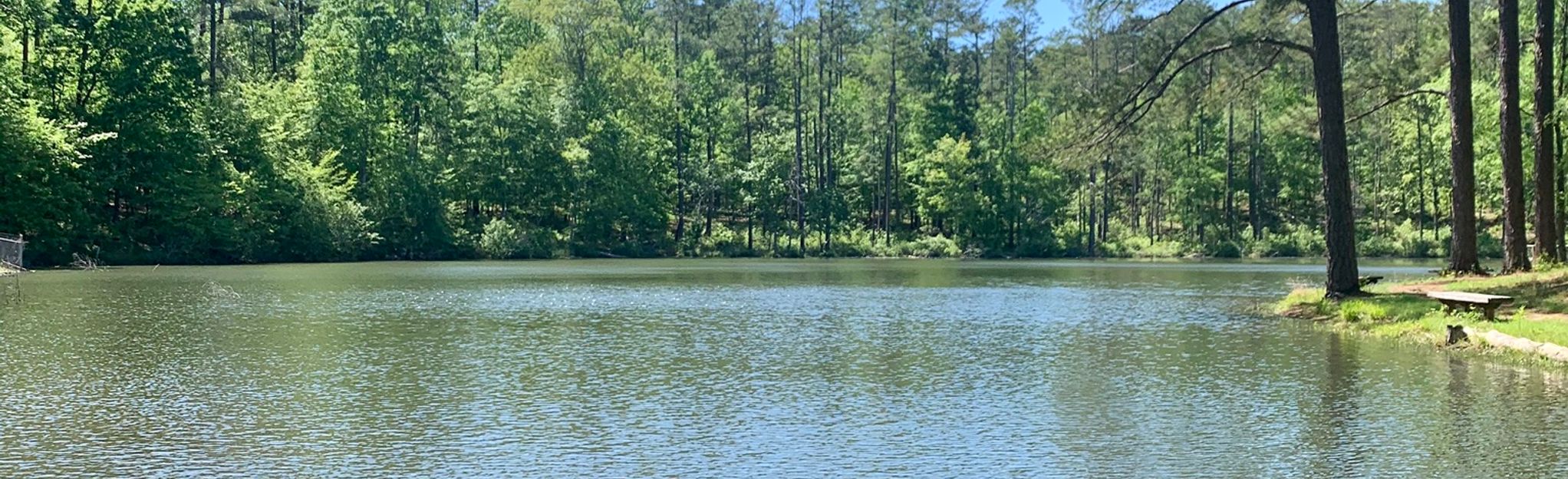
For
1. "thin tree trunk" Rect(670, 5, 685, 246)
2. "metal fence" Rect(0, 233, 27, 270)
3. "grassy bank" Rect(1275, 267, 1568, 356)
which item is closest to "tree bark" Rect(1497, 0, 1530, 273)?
"grassy bank" Rect(1275, 267, 1568, 356)

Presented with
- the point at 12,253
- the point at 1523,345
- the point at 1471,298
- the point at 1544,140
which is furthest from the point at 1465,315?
the point at 12,253

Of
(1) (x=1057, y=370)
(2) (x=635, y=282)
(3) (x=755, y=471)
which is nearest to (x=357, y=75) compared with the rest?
(2) (x=635, y=282)

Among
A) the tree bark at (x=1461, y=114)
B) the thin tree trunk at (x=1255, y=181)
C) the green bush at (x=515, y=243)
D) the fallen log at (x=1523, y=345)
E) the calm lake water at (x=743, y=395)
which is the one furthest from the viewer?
the thin tree trunk at (x=1255, y=181)

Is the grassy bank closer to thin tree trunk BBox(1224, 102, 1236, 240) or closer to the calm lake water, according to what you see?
the calm lake water

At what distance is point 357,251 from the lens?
62656 millimetres

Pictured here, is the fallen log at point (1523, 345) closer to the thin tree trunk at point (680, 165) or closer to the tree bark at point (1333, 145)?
the tree bark at point (1333, 145)

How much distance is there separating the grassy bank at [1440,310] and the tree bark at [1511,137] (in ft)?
2.83

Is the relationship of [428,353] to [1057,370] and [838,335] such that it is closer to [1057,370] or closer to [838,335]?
[838,335]

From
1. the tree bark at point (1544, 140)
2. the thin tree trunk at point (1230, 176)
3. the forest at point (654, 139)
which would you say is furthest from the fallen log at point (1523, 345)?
the thin tree trunk at point (1230, 176)

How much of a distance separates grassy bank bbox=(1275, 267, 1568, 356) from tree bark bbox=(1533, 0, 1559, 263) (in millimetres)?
1684

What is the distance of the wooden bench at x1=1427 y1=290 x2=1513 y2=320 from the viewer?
18.9m

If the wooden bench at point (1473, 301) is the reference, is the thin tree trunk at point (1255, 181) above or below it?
above

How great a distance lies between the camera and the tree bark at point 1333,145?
2362 cm

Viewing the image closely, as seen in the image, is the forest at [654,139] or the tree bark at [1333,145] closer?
the tree bark at [1333,145]
